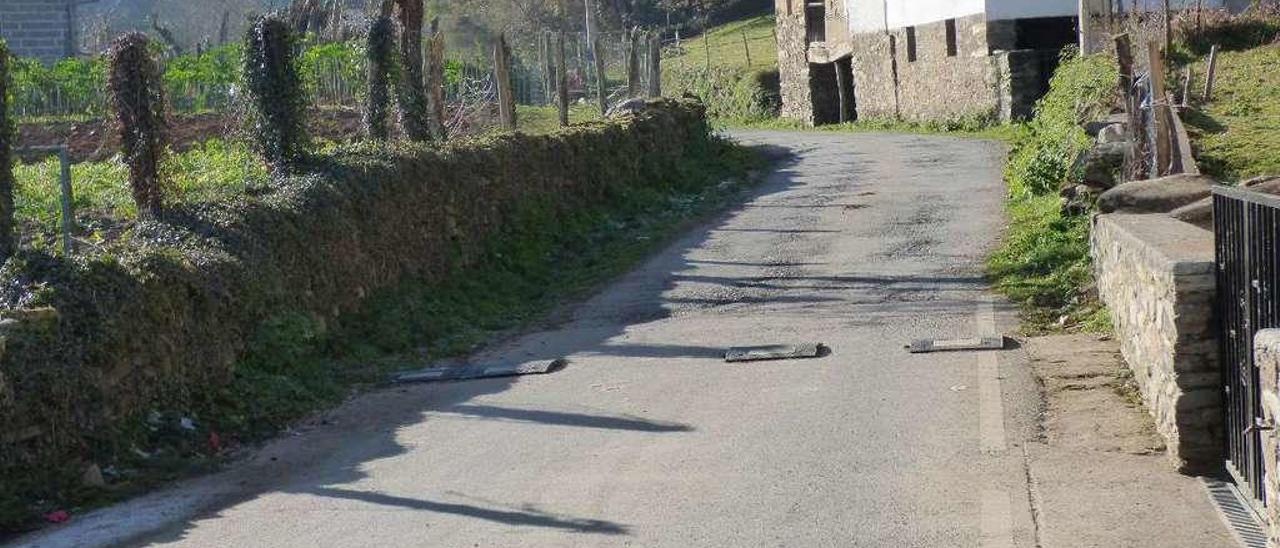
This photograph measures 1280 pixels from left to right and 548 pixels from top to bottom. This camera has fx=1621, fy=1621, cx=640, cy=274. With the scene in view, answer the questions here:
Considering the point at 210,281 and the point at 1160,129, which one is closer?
the point at 210,281

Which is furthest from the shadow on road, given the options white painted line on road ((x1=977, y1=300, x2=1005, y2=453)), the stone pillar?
the stone pillar

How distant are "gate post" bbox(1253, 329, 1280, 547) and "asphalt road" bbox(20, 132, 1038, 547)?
1.84m

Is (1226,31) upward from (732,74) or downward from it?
downward

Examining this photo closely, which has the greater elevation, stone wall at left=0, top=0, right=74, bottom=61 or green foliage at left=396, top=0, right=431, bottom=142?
stone wall at left=0, top=0, right=74, bottom=61

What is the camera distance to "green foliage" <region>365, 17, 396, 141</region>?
17.9 meters

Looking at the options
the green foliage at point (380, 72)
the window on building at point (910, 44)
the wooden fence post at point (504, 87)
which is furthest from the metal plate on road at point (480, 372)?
the window on building at point (910, 44)

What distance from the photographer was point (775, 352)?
12984mm

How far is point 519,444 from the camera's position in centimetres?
1026

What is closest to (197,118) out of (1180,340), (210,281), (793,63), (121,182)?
(121,182)

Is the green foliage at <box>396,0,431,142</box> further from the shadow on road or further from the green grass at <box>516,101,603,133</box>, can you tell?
the green grass at <box>516,101,603,133</box>

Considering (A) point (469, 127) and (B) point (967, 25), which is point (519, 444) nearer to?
(A) point (469, 127)

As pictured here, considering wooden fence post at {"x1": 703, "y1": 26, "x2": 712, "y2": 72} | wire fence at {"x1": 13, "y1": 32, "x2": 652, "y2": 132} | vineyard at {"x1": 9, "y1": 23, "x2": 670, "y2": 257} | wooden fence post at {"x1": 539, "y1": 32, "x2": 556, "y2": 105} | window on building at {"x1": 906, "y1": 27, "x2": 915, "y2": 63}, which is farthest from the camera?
wooden fence post at {"x1": 703, "y1": 26, "x2": 712, "y2": 72}

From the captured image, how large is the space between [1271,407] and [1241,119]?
55.8 feet

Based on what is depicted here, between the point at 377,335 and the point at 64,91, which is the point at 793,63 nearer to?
the point at 64,91
